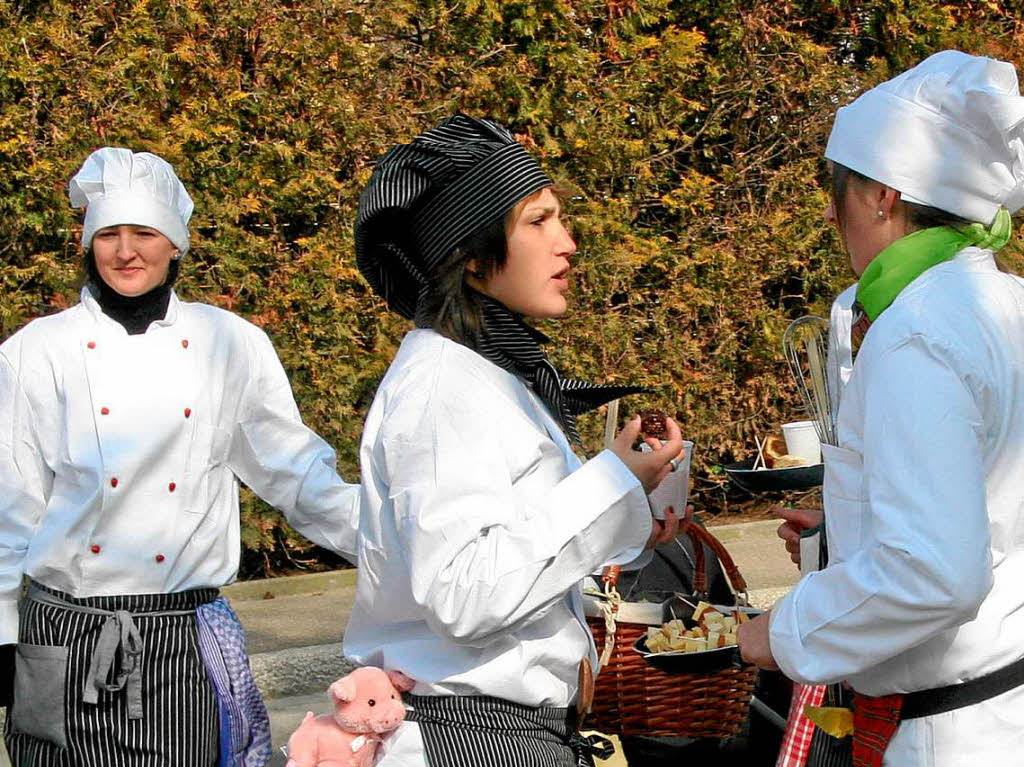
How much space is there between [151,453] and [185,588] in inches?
12.1

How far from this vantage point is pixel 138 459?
2.88m

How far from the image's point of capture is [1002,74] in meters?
1.77

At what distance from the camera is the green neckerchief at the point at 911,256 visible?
1.75 metres

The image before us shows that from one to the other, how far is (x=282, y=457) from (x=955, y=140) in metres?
1.78

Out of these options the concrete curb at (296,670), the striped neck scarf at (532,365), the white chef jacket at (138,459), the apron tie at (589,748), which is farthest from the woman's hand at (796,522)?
the concrete curb at (296,670)


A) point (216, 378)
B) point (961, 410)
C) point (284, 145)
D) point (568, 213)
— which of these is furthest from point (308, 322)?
point (961, 410)

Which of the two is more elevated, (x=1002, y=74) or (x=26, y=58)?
(x=1002, y=74)

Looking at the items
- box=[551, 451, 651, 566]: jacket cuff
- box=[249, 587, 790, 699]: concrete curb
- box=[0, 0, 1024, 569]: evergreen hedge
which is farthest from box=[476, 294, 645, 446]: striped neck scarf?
box=[0, 0, 1024, 569]: evergreen hedge

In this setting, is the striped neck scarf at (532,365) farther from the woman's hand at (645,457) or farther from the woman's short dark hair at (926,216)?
the woman's short dark hair at (926,216)

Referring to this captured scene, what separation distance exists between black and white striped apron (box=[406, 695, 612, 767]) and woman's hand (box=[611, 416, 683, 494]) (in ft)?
1.30

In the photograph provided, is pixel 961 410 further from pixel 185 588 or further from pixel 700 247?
pixel 700 247

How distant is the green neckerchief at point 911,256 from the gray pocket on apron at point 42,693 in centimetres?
187

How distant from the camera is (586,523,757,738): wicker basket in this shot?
98.8 inches

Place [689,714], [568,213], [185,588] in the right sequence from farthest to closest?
[568,213], [185,588], [689,714]
